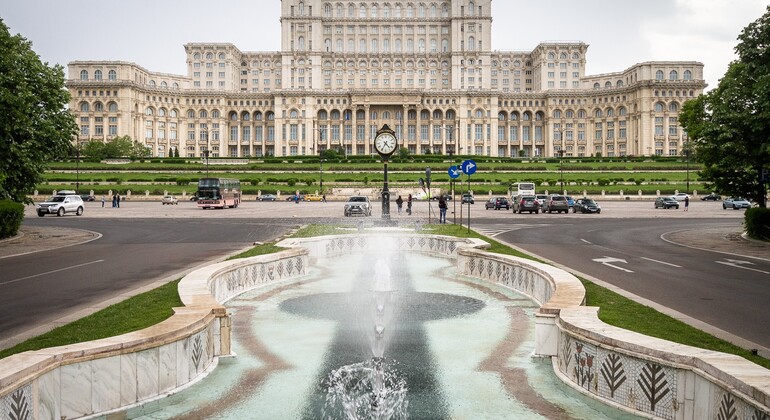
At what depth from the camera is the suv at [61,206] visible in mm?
46188

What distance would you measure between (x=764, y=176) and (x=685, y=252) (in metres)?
7.22

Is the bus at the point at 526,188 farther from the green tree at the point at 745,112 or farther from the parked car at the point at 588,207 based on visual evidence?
the green tree at the point at 745,112

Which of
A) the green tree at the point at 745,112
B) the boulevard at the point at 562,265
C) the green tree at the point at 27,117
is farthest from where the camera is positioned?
the green tree at the point at 27,117

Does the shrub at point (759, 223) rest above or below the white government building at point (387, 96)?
below

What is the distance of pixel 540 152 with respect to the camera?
16350 cm

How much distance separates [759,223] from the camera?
25391 millimetres

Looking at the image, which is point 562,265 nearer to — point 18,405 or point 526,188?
point 18,405

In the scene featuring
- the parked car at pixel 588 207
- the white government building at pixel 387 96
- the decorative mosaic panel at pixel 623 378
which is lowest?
the decorative mosaic panel at pixel 623 378

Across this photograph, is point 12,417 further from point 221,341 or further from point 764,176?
point 764,176

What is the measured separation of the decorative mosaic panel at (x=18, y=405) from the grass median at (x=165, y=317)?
2344 millimetres

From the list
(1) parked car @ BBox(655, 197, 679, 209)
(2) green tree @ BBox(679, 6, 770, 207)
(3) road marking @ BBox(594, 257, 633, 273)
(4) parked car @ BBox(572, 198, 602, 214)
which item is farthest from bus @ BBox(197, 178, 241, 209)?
(3) road marking @ BBox(594, 257, 633, 273)

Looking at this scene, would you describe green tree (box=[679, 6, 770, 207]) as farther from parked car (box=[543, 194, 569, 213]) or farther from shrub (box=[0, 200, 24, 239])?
shrub (box=[0, 200, 24, 239])

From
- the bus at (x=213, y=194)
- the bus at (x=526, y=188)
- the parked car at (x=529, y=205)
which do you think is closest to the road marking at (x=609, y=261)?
the parked car at (x=529, y=205)

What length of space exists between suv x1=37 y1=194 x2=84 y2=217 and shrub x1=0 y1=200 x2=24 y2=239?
66.0 ft
